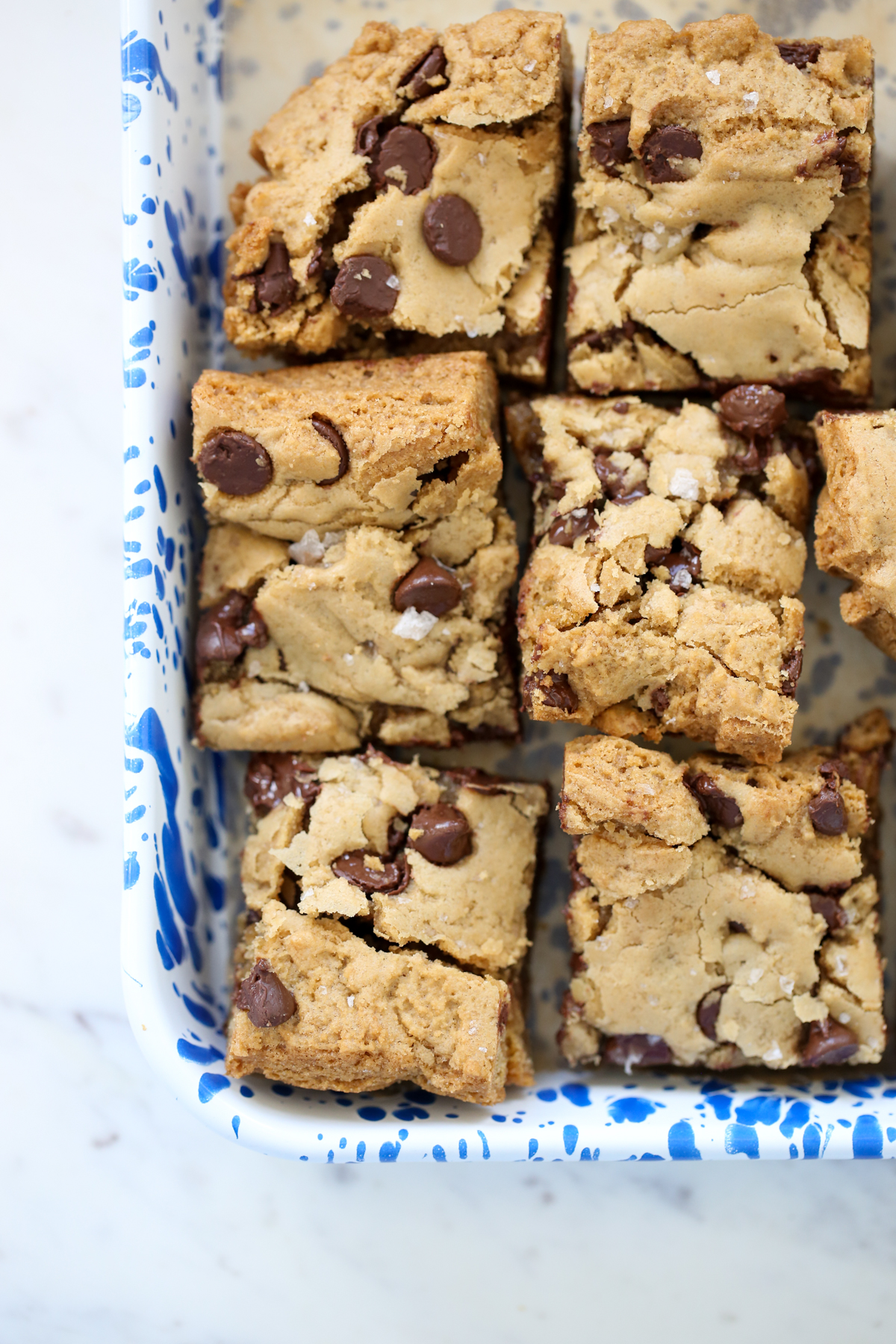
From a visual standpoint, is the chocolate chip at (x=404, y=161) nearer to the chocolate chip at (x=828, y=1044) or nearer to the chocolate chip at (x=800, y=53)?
the chocolate chip at (x=800, y=53)

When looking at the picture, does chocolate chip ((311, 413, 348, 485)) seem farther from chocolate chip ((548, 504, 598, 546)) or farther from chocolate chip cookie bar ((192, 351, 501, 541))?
chocolate chip ((548, 504, 598, 546))

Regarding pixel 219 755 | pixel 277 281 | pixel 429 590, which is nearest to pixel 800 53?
pixel 277 281

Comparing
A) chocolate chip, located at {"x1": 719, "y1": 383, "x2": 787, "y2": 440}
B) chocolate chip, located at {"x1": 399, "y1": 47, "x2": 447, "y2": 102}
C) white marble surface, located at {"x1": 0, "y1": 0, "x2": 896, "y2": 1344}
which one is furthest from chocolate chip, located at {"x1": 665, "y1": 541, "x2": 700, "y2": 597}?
white marble surface, located at {"x1": 0, "y1": 0, "x2": 896, "y2": 1344}

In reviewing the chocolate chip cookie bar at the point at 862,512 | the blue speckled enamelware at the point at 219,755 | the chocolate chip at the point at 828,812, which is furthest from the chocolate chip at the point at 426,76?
the chocolate chip at the point at 828,812

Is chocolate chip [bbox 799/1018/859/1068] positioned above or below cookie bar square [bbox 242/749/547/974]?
below

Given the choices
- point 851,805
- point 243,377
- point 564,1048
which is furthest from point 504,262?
point 564,1048

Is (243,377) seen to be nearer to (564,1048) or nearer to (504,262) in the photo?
(504,262)
